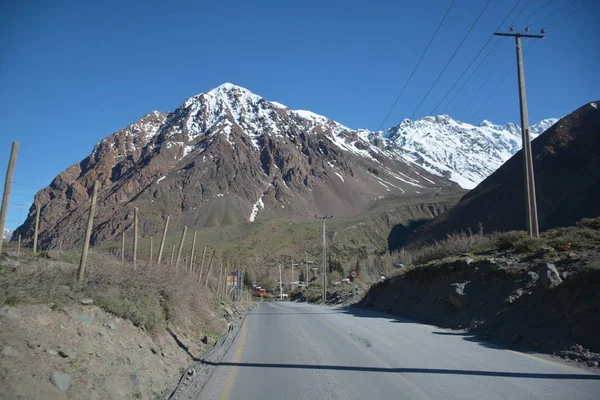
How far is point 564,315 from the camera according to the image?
10.5m

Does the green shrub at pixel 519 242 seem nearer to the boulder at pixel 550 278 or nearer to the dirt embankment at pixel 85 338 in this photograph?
the boulder at pixel 550 278

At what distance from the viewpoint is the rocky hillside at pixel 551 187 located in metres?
55.8

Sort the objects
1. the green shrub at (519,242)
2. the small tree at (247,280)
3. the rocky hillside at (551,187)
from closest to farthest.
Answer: the green shrub at (519,242), the rocky hillside at (551,187), the small tree at (247,280)

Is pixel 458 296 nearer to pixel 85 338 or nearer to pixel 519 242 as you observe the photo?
pixel 519 242

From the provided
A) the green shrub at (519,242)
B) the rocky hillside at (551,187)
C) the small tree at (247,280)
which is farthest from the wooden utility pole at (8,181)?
the small tree at (247,280)

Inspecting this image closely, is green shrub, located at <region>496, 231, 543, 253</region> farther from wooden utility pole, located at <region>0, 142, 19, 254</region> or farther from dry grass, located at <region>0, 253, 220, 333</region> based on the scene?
wooden utility pole, located at <region>0, 142, 19, 254</region>

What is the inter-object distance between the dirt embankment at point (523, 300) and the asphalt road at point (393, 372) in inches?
37.5

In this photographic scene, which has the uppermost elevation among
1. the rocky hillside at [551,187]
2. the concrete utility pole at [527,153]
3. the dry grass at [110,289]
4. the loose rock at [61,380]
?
the rocky hillside at [551,187]

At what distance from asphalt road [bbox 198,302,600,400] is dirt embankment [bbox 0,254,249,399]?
1.24 metres

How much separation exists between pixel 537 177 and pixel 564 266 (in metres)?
65.8

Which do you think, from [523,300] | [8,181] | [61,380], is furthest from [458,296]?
[8,181]

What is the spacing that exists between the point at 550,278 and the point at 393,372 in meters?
6.39

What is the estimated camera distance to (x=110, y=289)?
32.8 ft

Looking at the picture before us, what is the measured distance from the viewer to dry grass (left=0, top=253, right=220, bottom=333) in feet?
25.8
